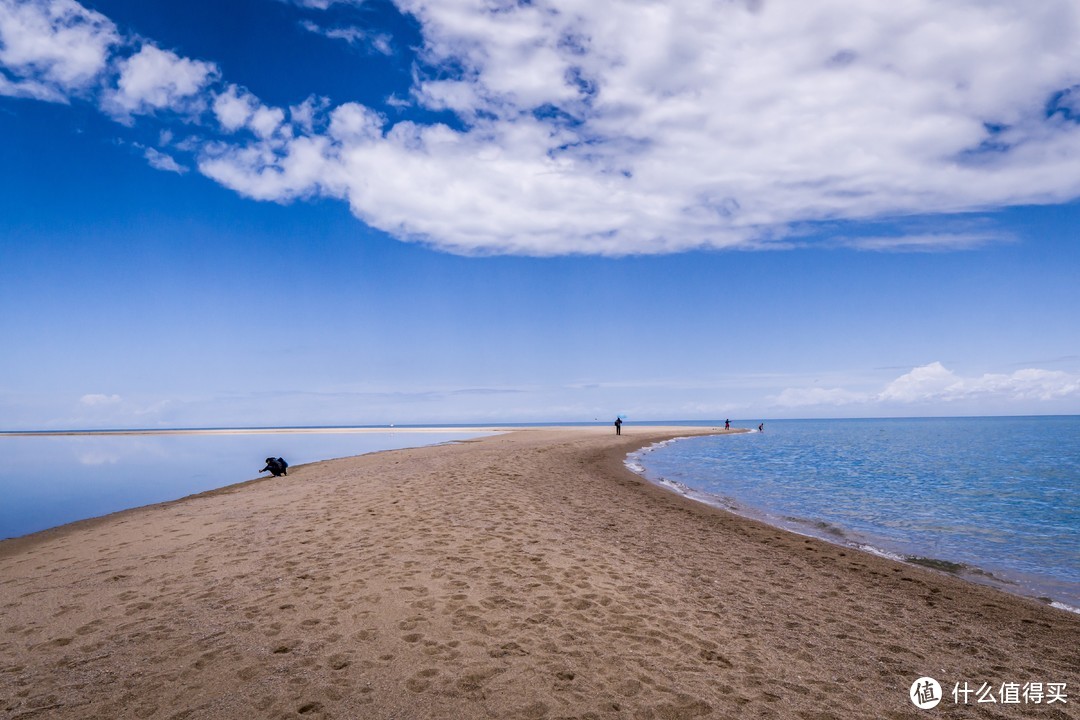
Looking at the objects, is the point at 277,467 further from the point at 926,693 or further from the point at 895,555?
the point at 926,693

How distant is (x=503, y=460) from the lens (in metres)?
28.4

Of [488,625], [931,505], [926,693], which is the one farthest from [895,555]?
[488,625]

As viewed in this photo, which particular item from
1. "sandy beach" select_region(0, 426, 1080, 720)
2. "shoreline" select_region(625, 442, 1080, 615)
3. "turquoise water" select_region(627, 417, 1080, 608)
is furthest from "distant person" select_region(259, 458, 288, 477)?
"turquoise water" select_region(627, 417, 1080, 608)

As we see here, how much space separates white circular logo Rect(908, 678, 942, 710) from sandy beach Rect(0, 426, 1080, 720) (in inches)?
6.3

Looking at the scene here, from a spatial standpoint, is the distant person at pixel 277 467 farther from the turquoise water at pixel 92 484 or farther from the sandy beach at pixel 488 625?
the sandy beach at pixel 488 625

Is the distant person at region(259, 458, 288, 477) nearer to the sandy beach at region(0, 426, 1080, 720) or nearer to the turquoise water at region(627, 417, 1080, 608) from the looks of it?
the sandy beach at region(0, 426, 1080, 720)

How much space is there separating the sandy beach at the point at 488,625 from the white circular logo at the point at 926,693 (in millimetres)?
160

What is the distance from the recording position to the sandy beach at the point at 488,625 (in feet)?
19.8

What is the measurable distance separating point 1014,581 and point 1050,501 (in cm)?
1502

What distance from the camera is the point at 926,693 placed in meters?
6.52

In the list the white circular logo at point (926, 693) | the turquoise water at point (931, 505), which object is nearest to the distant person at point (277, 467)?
the turquoise water at point (931, 505)

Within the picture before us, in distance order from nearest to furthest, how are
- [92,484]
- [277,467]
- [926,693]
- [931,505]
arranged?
[926,693], [931,505], [277,467], [92,484]

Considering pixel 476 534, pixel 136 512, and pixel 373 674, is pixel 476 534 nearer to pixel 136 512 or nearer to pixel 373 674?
pixel 373 674

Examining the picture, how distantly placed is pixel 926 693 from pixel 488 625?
19.0 feet
